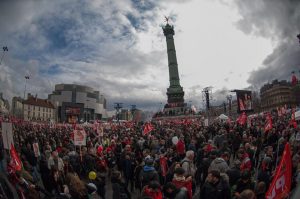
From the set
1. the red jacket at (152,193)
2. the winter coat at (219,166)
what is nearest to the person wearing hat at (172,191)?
the red jacket at (152,193)

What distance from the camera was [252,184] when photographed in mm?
6586

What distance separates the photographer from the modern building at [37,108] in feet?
429

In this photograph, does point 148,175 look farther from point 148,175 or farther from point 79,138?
point 79,138

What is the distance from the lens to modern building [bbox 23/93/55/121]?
130875 mm

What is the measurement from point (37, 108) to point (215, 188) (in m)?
140

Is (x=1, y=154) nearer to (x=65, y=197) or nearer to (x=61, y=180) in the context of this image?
(x=61, y=180)

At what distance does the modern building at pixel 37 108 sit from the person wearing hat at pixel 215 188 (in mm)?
129212

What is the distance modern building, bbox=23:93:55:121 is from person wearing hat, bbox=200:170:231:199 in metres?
129

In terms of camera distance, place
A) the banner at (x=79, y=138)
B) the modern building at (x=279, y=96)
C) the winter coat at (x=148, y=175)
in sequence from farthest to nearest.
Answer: the modern building at (x=279, y=96) < the banner at (x=79, y=138) < the winter coat at (x=148, y=175)

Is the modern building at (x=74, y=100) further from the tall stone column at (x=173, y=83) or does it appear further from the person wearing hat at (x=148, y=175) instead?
the person wearing hat at (x=148, y=175)

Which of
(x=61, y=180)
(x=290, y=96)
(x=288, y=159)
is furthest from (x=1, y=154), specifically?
(x=290, y=96)

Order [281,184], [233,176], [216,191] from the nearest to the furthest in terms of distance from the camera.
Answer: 1. [281,184]
2. [216,191]
3. [233,176]

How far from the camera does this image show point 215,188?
588 cm

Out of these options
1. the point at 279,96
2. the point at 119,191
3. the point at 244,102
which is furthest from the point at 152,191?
the point at 279,96
